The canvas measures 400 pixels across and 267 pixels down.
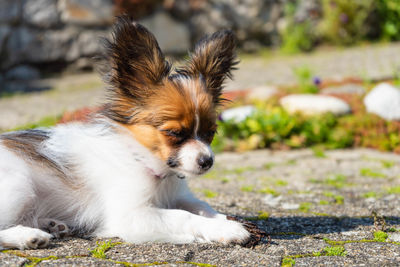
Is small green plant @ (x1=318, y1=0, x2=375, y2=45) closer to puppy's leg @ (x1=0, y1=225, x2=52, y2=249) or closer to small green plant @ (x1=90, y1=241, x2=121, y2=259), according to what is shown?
small green plant @ (x1=90, y1=241, x2=121, y2=259)

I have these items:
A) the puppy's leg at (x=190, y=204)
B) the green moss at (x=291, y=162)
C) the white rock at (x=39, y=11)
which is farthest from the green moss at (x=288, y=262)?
the white rock at (x=39, y=11)

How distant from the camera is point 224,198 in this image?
5.28m

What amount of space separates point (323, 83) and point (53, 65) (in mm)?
7249

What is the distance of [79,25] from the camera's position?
1306cm

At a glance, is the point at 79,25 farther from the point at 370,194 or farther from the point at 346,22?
the point at 370,194

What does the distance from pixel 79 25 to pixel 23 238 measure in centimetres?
1051

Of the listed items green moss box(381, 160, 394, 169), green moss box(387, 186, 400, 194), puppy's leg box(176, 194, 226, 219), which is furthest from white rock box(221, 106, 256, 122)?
Result: puppy's leg box(176, 194, 226, 219)

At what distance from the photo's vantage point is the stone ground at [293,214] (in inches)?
130

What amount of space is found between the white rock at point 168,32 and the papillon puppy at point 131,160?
9.90 m

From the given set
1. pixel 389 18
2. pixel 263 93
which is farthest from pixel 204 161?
pixel 389 18

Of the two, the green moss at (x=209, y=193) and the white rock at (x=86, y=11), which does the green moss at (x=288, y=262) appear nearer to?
the green moss at (x=209, y=193)

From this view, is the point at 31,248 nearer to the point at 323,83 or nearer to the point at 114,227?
the point at 114,227

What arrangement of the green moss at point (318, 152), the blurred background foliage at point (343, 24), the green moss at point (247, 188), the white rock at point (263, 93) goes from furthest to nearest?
the blurred background foliage at point (343, 24)
the white rock at point (263, 93)
the green moss at point (318, 152)
the green moss at point (247, 188)

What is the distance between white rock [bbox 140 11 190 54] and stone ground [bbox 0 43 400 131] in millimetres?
1874
